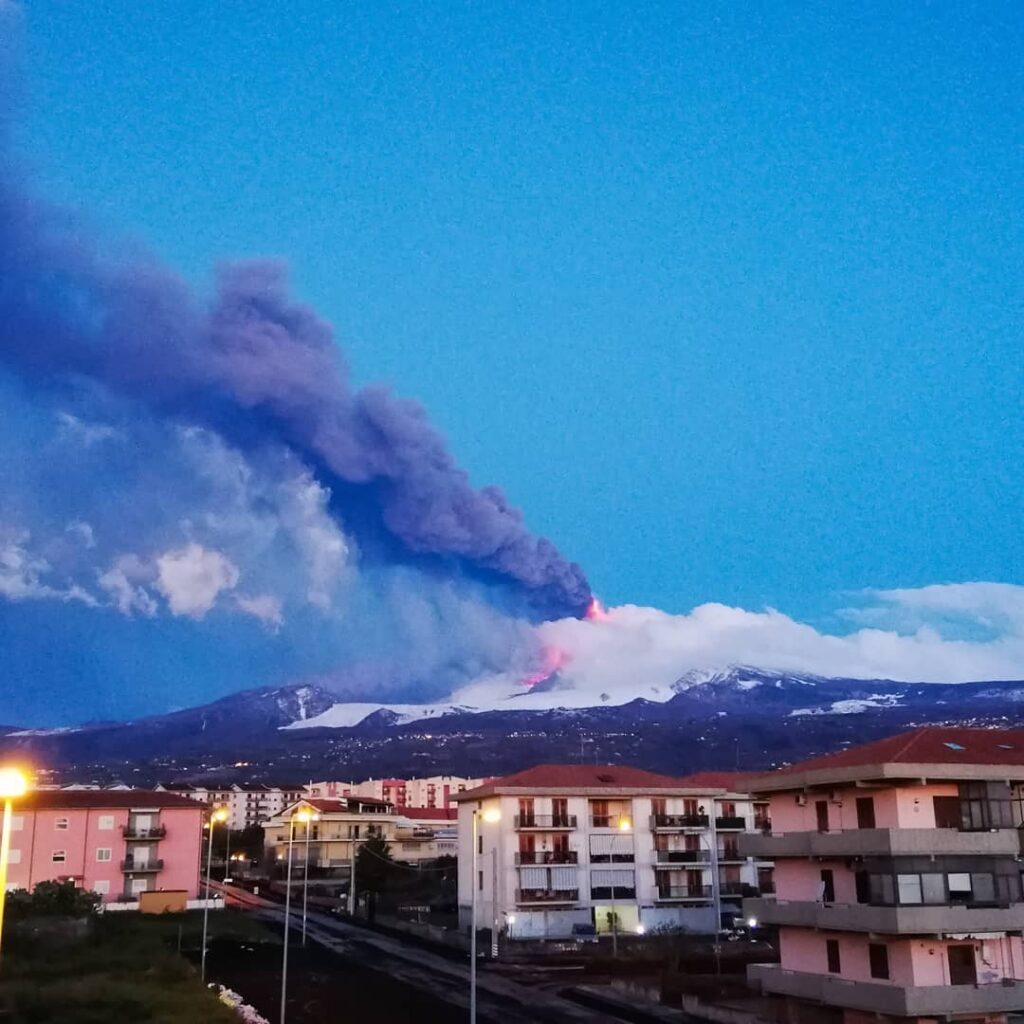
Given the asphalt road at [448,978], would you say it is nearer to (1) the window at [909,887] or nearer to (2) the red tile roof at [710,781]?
(1) the window at [909,887]

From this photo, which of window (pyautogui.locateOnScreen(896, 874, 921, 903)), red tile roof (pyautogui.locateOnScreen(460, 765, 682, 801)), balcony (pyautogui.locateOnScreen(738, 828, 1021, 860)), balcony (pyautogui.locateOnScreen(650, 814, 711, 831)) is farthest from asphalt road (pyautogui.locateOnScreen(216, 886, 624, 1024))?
balcony (pyautogui.locateOnScreen(650, 814, 711, 831))

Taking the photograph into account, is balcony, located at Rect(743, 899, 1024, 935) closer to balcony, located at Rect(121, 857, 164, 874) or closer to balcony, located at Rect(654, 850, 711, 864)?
balcony, located at Rect(654, 850, 711, 864)

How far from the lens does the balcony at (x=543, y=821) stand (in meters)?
76.0

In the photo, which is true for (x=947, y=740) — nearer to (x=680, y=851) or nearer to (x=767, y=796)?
(x=767, y=796)

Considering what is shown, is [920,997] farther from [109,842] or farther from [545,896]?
[109,842]

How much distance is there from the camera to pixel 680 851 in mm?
79312

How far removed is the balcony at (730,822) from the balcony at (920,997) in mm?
38844

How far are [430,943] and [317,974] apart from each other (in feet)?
54.7

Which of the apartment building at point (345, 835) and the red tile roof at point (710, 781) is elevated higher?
the red tile roof at point (710, 781)

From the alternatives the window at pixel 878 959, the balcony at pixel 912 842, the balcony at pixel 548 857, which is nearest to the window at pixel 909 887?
the balcony at pixel 912 842

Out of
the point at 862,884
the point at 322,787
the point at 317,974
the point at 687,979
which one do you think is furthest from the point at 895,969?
the point at 322,787

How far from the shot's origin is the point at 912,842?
40.3 m

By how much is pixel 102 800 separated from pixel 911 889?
209 ft

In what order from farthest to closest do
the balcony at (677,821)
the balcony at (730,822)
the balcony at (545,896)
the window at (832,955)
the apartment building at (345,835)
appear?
the apartment building at (345,835) < the balcony at (730,822) < the balcony at (677,821) < the balcony at (545,896) < the window at (832,955)
